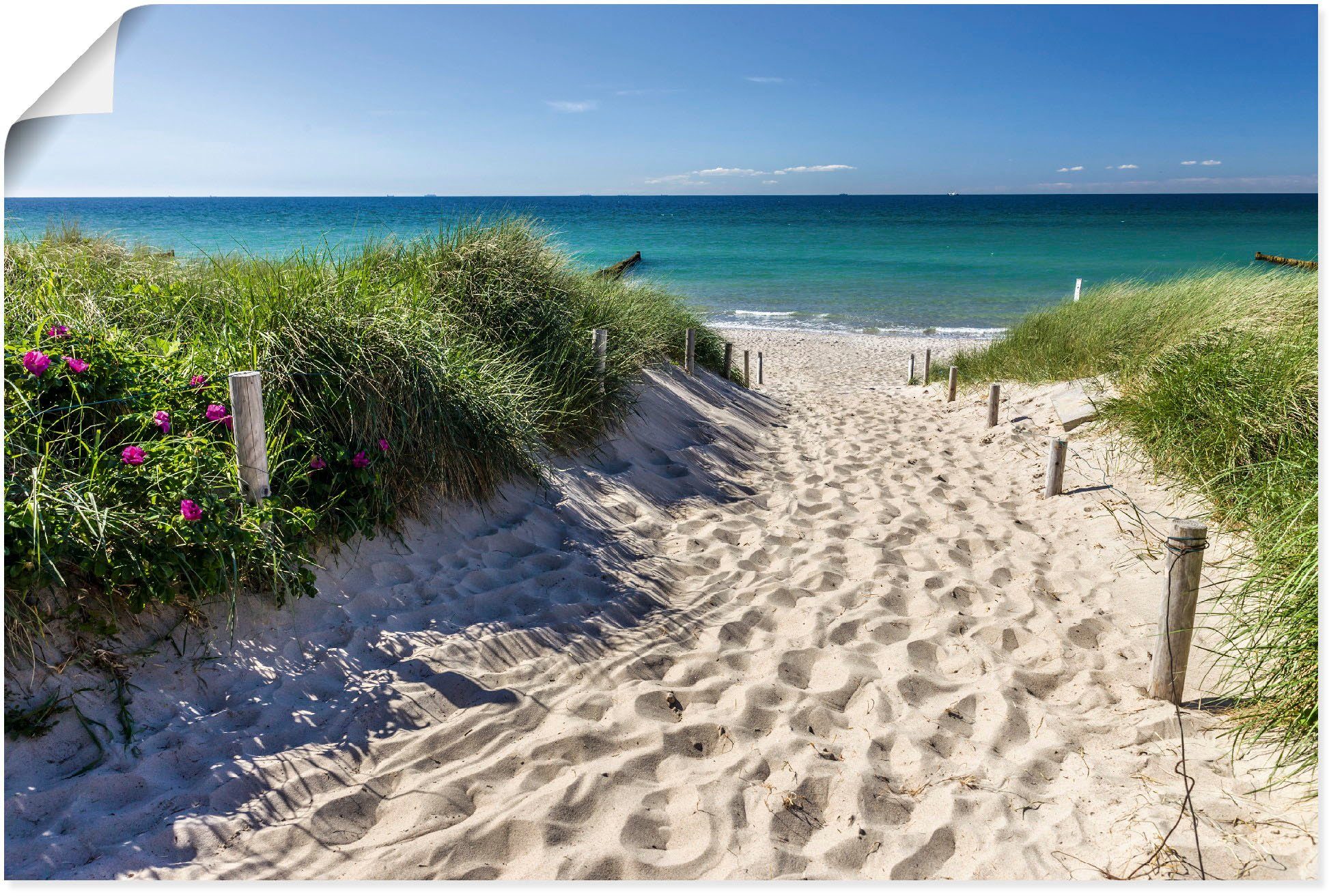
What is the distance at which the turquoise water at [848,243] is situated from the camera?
22031mm

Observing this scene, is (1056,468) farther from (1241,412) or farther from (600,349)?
(600,349)

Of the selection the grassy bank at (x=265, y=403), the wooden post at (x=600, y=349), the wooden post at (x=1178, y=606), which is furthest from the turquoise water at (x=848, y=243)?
the wooden post at (x=1178, y=606)

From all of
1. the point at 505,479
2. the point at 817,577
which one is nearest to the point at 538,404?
the point at 505,479

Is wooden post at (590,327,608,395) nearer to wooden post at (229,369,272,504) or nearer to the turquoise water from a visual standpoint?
the turquoise water

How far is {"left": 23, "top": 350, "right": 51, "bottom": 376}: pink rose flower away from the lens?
3.35m

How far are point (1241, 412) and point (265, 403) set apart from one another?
6.51 m

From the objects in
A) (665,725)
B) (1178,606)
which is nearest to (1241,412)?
(1178,606)

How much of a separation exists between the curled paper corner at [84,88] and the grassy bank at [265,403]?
1665mm

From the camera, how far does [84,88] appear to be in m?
1.86

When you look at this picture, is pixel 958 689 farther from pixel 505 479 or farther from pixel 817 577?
pixel 505 479

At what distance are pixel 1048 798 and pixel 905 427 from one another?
264 inches

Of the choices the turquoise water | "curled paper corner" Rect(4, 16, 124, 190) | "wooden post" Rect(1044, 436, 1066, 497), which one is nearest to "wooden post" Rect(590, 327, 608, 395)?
the turquoise water

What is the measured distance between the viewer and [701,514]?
5.86 m

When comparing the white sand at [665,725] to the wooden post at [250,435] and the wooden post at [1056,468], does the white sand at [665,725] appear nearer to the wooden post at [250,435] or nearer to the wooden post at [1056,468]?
the wooden post at [250,435]
